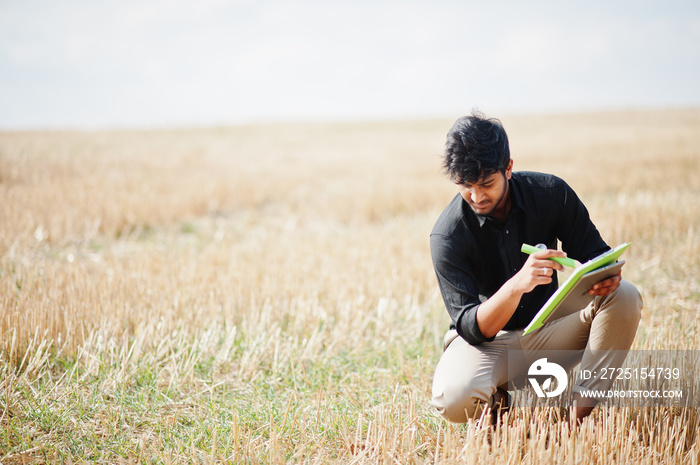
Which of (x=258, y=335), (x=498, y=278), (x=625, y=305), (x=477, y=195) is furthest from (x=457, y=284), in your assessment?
(x=258, y=335)

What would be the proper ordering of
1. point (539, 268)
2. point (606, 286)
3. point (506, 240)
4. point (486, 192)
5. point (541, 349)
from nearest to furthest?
point (539, 268) → point (606, 286) → point (486, 192) → point (506, 240) → point (541, 349)

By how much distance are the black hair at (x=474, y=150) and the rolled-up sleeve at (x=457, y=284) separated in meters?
0.38

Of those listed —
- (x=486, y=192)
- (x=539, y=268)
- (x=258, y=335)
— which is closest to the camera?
(x=539, y=268)

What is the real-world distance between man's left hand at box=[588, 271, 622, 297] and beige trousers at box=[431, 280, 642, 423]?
0.50 feet

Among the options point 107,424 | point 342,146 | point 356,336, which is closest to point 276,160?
point 342,146

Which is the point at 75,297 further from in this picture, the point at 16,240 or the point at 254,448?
the point at 16,240

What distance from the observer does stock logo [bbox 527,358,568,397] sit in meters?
2.86

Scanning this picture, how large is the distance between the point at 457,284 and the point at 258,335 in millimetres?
1985

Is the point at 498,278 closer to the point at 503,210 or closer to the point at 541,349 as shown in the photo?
the point at 503,210

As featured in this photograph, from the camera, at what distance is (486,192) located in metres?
2.56

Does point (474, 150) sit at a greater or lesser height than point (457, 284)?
greater

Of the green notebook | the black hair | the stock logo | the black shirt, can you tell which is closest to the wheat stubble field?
the black hair

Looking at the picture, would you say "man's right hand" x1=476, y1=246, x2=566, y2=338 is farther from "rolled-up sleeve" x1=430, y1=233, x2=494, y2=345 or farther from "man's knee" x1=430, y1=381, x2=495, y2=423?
"man's knee" x1=430, y1=381, x2=495, y2=423

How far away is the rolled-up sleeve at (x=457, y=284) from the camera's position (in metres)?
2.55
